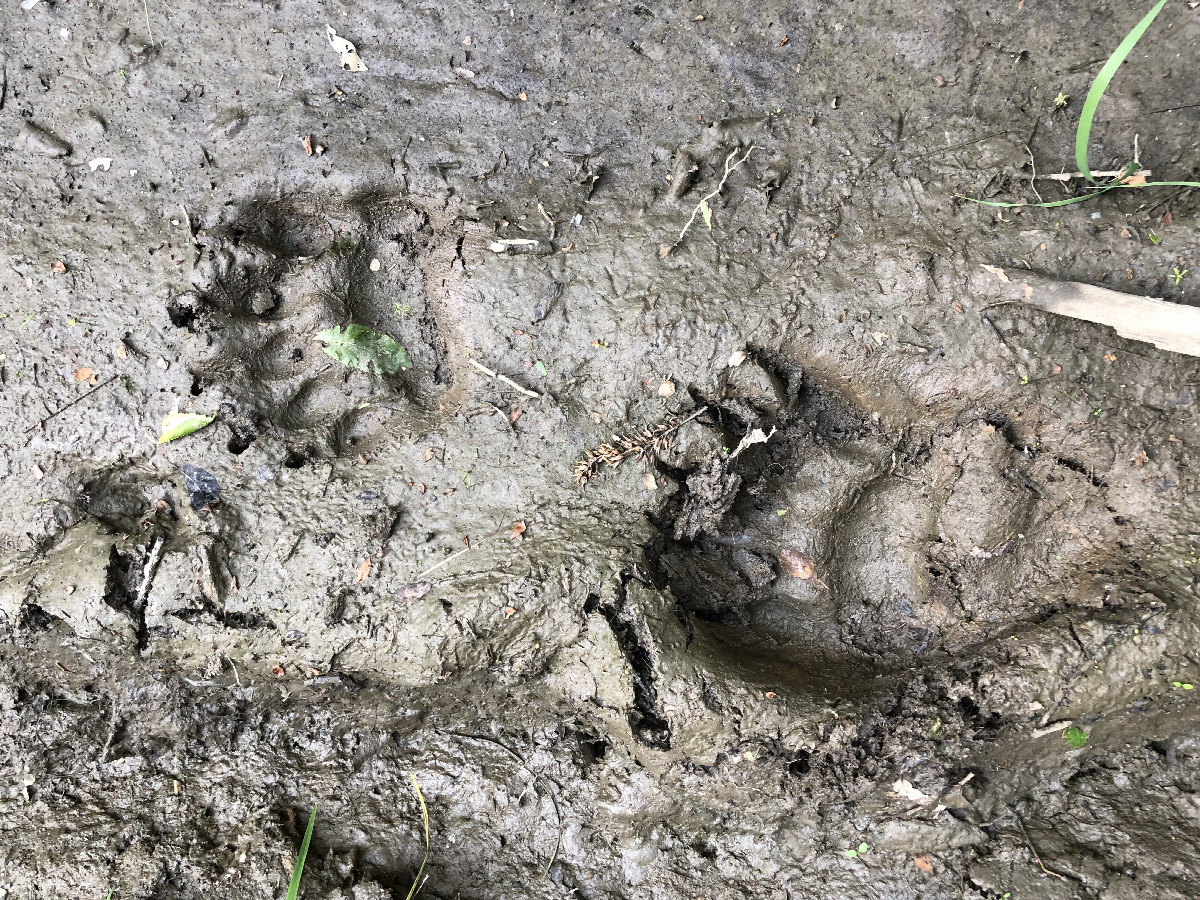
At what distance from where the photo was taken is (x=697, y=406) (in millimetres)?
2982

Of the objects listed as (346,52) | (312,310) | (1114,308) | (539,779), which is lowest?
(539,779)

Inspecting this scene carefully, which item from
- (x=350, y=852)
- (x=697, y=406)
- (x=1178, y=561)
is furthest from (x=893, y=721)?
(x=350, y=852)

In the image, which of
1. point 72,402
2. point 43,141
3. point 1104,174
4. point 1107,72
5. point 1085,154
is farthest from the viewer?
point 43,141

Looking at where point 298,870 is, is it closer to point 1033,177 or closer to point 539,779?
point 539,779

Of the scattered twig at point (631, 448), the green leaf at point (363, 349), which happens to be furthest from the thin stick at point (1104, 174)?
the green leaf at point (363, 349)

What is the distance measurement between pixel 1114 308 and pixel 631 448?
6.53ft

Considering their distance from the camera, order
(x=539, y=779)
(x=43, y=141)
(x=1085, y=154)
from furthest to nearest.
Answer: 1. (x=43, y=141)
2. (x=539, y=779)
3. (x=1085, y=154)

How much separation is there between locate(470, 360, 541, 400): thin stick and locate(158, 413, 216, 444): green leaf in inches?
45.7

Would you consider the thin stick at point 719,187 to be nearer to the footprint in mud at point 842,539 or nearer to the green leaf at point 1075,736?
the footprint in mud at point 842,539

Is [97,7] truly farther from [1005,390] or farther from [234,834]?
[1005,390]

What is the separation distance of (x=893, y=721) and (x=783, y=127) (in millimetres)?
2606

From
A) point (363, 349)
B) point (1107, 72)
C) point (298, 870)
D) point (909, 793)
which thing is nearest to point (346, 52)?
point (363, 349)

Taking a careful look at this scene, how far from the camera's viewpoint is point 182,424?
2998 millimetres

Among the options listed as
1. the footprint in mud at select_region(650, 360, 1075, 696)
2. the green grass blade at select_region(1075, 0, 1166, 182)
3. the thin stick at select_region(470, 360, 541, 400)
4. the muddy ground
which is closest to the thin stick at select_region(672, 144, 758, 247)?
the muddy ground
